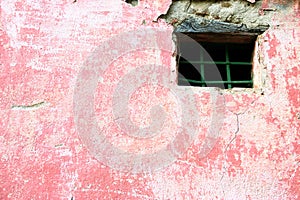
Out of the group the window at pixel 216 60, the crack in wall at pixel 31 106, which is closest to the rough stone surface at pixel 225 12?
the window at pixel 216 60

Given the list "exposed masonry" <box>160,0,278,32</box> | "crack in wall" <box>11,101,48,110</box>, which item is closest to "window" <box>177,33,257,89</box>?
"exposed masonry" <box>160,0,278,32</box>

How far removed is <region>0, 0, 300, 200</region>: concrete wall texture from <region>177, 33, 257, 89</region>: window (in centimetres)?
14

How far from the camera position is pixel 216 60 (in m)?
3.08

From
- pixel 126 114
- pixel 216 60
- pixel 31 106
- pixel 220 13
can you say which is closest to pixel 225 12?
pixel 220 13

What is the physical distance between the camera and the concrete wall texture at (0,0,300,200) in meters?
2.60

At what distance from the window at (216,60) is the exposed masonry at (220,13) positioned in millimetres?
81

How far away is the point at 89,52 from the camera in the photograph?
9.27ft

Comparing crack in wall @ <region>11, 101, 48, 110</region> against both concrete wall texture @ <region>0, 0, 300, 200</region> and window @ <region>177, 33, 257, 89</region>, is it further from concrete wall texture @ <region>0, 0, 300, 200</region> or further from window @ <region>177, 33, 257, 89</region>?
window @ <region>177, 33, 257, 89</region>

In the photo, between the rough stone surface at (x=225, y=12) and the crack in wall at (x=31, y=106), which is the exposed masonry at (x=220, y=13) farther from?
the crack in wall at (x=31, y=106)

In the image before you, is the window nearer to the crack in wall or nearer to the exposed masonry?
the exposed masonry

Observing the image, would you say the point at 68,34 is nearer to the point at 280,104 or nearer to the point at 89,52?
the point at 89,52

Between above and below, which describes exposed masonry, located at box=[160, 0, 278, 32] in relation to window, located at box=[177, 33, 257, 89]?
above

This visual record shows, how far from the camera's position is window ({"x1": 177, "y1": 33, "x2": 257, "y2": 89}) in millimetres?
3006

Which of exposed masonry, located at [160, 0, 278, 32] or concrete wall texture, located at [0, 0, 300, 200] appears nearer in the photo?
concrete wall texture, located at [0, 0, 300, 200]
